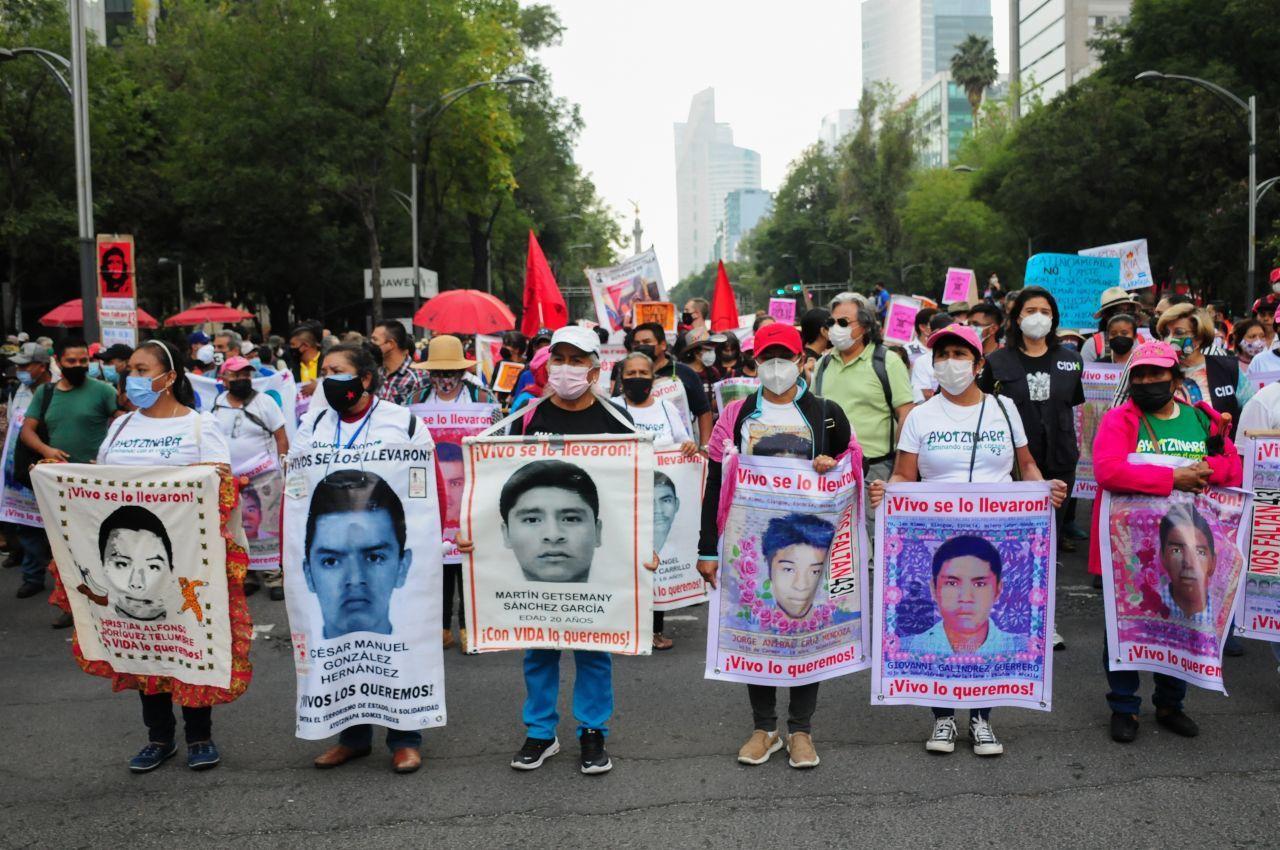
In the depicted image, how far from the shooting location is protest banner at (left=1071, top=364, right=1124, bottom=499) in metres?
10.3

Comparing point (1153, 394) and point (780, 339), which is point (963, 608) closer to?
point (1153, 394)

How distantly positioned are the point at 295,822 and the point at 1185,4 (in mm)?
43073

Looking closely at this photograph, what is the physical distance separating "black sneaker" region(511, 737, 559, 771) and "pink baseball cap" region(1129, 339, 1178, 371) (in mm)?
3080

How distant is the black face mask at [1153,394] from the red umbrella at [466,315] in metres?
11.0

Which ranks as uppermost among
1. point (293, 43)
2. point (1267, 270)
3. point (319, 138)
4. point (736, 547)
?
point (293, 43)

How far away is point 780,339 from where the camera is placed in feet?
18.1

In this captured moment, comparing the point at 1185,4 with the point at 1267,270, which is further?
the point at 1185,4

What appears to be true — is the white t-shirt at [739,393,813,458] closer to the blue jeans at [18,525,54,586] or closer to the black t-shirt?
the black t-shirt

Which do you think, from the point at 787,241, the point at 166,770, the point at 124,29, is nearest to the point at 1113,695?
the point at 166,770

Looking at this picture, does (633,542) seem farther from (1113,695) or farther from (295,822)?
(1113,695)

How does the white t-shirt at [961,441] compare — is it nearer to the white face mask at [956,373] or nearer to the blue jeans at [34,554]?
the white face mask at [956,373]

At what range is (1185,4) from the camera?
135ft

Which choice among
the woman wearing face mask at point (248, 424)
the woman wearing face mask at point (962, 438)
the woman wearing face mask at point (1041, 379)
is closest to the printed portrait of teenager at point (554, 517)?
the woman wearing face mask at point (962, 438)

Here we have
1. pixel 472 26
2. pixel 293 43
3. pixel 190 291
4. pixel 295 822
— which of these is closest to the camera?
pixel 295 822
